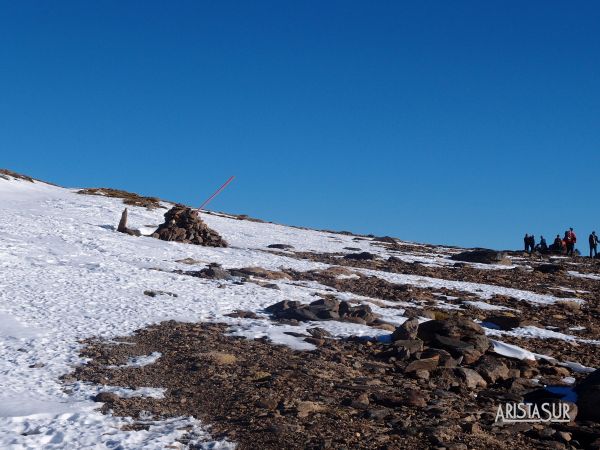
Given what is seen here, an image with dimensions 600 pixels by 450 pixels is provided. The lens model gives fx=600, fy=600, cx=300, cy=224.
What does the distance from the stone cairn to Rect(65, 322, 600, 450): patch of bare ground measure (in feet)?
63.4

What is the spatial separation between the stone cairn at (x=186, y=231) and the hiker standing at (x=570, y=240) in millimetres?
32165

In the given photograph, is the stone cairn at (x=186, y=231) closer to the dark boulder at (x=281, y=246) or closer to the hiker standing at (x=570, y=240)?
the dark boulder at (x=281, y=246)

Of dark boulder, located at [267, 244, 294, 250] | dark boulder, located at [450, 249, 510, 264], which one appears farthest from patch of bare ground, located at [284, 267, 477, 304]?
dark boulder, located at [450, 249, 510, 264]

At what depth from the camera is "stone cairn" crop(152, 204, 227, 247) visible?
32781 mm

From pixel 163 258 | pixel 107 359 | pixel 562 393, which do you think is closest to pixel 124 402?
pixel 107 359

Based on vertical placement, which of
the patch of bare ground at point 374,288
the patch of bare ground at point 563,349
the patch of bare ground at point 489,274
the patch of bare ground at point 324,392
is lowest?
the patch of bare ground at point 324,392

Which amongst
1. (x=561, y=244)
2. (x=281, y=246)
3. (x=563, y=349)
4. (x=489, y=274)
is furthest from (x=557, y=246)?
(x=563, y=349)

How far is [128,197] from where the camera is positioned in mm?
55719

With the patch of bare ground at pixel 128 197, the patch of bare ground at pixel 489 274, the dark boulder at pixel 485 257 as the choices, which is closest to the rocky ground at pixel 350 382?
the patch of bare ground at pixel 489 274

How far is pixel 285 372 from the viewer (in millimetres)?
10750

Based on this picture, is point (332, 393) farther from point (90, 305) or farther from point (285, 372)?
point (90, 305)

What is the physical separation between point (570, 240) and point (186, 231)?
34411 millimetres

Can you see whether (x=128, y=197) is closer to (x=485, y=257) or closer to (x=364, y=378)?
(x=485, y=257)

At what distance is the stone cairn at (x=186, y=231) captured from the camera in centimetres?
3278
